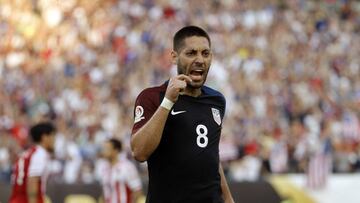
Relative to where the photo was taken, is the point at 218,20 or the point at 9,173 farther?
the point at 218,20

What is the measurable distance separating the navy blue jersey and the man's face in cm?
19

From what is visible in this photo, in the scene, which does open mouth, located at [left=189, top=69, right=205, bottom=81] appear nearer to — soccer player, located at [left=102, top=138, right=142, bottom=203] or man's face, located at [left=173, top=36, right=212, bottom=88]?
man's face, located at [left=173, top=36, right=212, bottom=88]

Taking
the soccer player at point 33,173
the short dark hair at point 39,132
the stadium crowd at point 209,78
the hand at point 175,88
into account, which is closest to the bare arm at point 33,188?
the soccer player at point 33,173

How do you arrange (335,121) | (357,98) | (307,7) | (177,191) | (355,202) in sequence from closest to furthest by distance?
1. (177,191)
2. (355,202)
3. (335,121)
4. (357,98)
5. (307,7)

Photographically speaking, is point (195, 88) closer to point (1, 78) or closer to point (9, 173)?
point (9, 173)

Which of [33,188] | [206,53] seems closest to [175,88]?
[206,53]

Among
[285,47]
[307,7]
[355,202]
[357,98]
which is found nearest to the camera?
[355,202]

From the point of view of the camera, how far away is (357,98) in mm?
22016

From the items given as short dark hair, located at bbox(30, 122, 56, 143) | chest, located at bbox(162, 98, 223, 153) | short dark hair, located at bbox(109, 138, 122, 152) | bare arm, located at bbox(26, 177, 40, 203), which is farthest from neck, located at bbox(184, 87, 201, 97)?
short dark hair, located at bbox(109, 138, 122, 152)

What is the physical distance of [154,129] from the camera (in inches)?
222

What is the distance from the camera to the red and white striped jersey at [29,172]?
9625 mm

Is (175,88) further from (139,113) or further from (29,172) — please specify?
(29,172)

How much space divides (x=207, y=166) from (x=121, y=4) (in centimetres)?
1922

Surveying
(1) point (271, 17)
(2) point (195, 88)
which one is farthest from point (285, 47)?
(2) point (195, 88)
